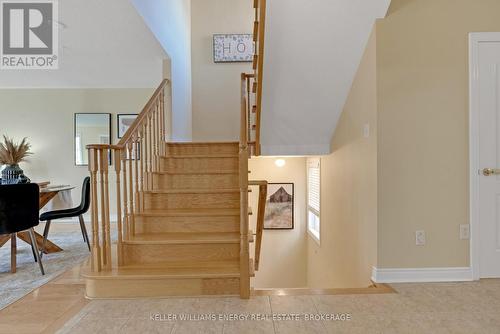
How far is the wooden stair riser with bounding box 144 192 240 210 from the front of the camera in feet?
10.0

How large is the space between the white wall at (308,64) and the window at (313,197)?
120cm

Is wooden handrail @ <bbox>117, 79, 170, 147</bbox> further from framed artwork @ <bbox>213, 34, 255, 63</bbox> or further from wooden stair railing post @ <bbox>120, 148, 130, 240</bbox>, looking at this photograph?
framed artwork @ <bbox>213, 34, 255, 63</bbox>

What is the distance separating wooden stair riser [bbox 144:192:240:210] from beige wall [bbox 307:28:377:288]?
119 cm

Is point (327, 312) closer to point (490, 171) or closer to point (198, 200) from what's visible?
point (198, 200)

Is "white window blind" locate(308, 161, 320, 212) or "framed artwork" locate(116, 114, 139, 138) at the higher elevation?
"framed artwork" locate(116, 114, 139, 138)

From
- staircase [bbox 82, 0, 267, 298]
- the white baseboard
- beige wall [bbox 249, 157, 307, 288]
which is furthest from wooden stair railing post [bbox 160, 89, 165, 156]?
the white baseboard

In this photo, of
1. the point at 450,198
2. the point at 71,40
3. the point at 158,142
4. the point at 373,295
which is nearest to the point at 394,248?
A: the point at 373,295

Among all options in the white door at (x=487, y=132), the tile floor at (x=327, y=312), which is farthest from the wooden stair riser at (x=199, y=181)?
the white door at (x=487, y=132)

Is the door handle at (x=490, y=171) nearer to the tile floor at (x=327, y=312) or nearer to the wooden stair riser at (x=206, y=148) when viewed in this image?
the tile floor at (x=327, y=312)

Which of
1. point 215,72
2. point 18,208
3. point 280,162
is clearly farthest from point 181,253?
point 215,72

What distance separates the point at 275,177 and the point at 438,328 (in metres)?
3.56

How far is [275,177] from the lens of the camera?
5.20 metres

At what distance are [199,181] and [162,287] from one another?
1.31m

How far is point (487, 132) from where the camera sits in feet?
8.09
